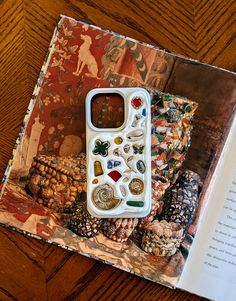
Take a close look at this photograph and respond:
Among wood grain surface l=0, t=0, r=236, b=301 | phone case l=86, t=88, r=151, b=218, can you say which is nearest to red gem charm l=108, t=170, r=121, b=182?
phone case l=86, t=88, r=151, b=218

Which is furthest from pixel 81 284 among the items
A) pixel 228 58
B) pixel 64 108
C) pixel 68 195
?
pixel 228 58

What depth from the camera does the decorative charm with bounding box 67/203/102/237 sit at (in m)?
0.63

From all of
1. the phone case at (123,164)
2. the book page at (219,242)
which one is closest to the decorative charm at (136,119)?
the phone case at (123,164)

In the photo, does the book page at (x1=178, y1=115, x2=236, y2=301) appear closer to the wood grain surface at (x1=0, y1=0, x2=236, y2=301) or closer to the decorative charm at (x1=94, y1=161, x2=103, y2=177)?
the wood grain surface at (x1=0, y1=0, x2=236, y2=301)

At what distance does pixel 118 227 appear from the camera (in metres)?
0.63

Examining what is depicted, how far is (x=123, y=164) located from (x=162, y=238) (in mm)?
104

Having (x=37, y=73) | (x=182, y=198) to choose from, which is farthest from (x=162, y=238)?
(x=37, y=73)

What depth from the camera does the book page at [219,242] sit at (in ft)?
2.07

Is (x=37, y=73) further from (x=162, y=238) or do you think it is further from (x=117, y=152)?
(x=162, y=238)

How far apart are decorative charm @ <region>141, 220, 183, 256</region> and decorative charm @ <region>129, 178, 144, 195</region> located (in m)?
0.05

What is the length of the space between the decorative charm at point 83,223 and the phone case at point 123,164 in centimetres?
1

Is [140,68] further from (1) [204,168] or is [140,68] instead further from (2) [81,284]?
(2) [81,284]

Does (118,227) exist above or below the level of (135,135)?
below

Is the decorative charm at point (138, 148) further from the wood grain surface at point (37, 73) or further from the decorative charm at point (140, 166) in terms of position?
the wood grain surface at point (37, 73)
